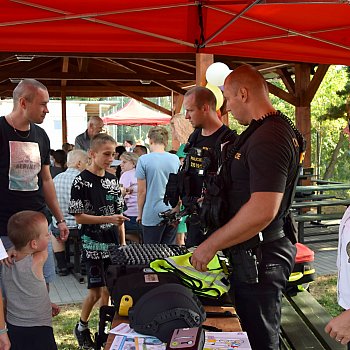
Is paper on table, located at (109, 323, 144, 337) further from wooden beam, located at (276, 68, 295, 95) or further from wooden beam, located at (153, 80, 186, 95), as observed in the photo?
wooden beam, located at (153, 80, 186, 95)

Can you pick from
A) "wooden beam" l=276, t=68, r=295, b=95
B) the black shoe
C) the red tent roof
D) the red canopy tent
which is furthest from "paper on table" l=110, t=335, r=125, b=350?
the red canopy tent

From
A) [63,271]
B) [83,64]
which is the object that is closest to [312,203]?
[63,271]

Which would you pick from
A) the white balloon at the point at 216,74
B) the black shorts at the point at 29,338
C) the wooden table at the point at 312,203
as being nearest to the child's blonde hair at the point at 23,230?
the black shorts at the point at 29,338

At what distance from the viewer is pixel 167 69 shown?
12.4 meters

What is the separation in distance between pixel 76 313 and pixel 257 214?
3.28 m

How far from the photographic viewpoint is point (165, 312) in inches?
68.7

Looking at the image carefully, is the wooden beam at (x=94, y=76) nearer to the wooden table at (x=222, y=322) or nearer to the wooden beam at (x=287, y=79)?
the wooden beam at (x=287, y=79)

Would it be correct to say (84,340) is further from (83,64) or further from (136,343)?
(83,64)

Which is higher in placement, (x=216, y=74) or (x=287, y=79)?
(x=287, y=79)

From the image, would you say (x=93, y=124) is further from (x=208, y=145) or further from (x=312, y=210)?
(x=312, y=210)

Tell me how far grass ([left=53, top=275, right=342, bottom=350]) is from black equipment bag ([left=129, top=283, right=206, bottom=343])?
8.29 feet

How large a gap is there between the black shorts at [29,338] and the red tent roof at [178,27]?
7.27ft

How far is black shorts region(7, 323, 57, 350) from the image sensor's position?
265cm

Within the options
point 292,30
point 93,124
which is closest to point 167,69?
point 93,124
